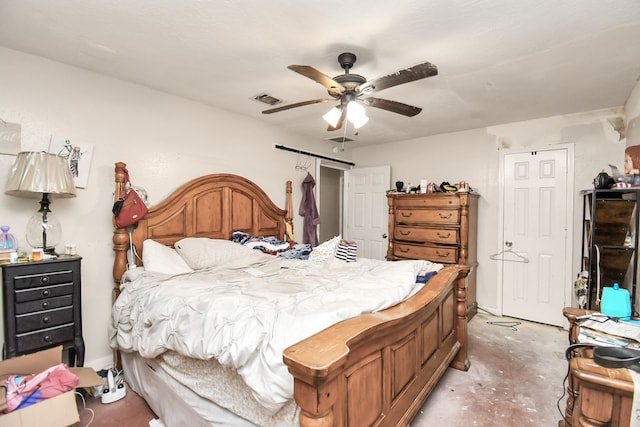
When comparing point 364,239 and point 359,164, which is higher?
point 359,164

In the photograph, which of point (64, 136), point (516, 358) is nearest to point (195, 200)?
point (64, 136)

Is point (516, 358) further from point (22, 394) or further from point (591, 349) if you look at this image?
point (22, 394)

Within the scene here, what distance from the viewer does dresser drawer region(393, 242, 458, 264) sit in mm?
3756

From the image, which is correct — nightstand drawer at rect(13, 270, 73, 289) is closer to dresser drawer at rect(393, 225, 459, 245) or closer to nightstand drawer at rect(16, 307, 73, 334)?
nightstand drawer at rect(16, 307, 73, 334)

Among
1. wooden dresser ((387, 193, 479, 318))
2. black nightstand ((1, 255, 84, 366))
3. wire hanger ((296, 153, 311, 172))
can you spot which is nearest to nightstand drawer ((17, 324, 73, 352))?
black nightstand ((1, 255, 84, 366))

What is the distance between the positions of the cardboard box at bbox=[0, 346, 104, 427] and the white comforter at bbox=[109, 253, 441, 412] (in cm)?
34

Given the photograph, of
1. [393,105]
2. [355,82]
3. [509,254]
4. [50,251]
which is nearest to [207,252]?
[50,251]

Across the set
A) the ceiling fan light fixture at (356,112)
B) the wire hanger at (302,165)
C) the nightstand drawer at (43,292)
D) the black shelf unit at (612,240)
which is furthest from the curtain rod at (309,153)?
the black shelf unit at (612,240)

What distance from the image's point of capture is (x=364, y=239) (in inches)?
197

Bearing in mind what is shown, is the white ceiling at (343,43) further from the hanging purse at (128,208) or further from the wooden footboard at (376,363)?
the wooden footboard at (376,363)

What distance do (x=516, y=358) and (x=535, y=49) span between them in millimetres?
2570

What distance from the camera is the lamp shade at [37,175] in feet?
6.37

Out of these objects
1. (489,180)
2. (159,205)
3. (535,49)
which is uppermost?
(535,49)

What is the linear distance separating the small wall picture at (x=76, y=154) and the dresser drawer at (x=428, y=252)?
11.6ft
